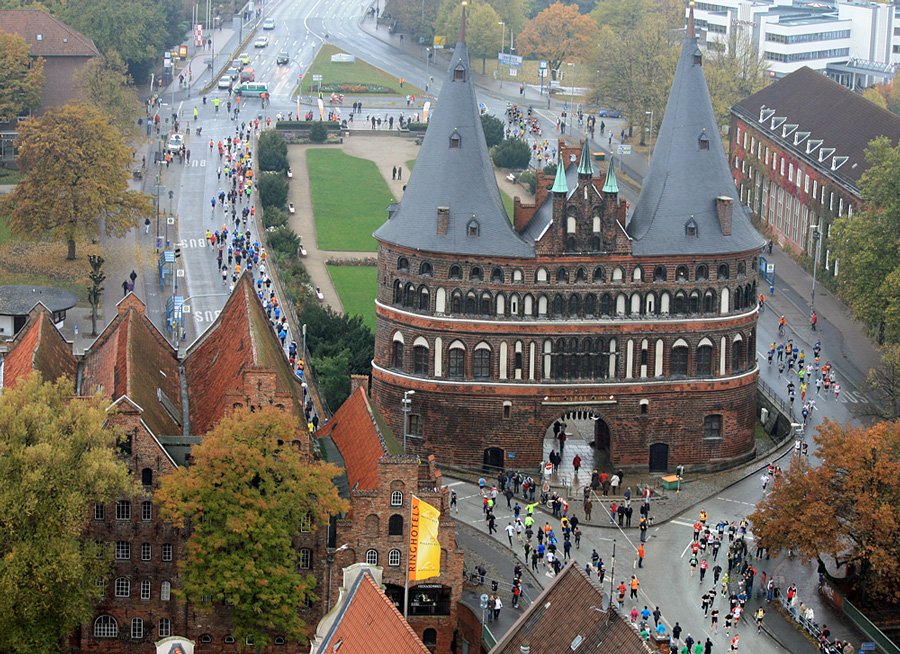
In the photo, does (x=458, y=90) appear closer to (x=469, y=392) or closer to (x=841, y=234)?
(x=469, y=392)

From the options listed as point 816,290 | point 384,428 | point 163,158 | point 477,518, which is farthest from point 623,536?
point 163,158

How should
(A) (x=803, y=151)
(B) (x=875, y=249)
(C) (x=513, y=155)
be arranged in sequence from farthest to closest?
(C) (x=513, y=155)
(A) (x=803, y=151)
(B) (x=875, y=249)

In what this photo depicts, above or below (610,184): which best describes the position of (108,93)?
below

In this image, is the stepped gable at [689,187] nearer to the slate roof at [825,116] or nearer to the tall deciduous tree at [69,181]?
the slate roof at [825,116]

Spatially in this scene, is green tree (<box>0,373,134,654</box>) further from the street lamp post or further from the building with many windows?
the building with many windows

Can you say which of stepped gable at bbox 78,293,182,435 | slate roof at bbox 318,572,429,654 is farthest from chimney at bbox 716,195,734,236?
slate roof at bbox 318,572,429,654

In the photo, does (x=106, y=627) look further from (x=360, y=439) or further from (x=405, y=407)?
(x=405, y=407)

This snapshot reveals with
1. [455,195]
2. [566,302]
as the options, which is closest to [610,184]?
[566,302]

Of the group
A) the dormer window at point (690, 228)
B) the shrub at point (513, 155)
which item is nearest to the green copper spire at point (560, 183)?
the dormer window at point (690, 228)
